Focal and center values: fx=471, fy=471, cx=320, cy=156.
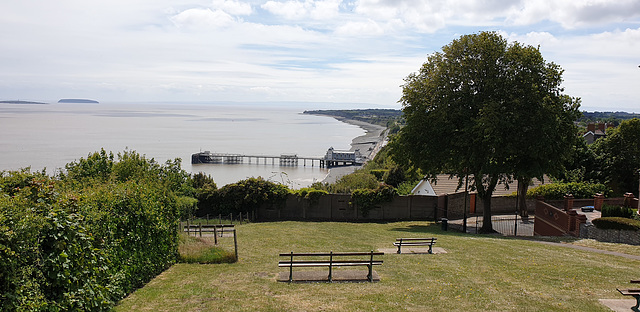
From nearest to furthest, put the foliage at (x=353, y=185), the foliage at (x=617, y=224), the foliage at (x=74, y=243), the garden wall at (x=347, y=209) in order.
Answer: the foliage at (x=74, y=243), the foliage at (x=617, y=224), the garden wall at (x=347, y=209), the foliage at (x=353, y=185)

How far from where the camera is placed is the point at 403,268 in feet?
47.1

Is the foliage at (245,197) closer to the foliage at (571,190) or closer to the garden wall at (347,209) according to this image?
the garden wall at (347,209)

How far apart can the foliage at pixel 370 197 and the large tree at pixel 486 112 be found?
15.5 ft

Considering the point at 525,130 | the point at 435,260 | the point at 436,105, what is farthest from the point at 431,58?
the point at 435,260

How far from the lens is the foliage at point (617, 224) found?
2128 centimetres

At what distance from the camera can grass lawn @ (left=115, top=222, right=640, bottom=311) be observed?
10.6 metres

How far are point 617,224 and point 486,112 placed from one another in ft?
26.0

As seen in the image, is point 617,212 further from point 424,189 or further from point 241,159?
point 241,159

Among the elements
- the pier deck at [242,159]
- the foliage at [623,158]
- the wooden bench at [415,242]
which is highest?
the foliage at [623,158]

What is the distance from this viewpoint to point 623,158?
40.9 m

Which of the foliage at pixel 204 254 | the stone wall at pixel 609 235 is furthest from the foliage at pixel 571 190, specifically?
the foliage at pixel 204 254

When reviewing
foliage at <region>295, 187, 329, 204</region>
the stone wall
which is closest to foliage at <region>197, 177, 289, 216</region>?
foliage at <region>295, 187, 329, 204</region>

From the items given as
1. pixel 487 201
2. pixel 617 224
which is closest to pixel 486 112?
pixel 487 201

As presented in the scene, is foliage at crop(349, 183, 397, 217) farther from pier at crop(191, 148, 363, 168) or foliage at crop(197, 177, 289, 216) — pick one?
pier at crop(191, 148, 363, 168)
